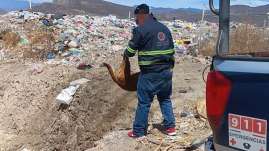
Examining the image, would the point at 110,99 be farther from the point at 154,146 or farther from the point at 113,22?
the point at 113,22

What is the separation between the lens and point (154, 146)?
24.3ft

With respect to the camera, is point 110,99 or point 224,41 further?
point 110,99

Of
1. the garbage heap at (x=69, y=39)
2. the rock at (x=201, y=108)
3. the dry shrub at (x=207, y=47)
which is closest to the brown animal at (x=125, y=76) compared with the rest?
the rock at (x=201, y=108)

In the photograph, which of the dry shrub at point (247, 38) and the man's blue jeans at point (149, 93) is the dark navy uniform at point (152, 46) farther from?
the dry shrub at point (247, 38)

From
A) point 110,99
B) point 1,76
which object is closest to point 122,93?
point 110,99

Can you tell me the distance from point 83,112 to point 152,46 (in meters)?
3.20

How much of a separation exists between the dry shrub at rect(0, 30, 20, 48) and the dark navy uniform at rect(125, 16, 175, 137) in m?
10.6

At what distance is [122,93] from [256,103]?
6.89 metres

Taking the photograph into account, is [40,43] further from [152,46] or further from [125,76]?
[152,46]

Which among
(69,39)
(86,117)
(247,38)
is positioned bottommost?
(86,117)

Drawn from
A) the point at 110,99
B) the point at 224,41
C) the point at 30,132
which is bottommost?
the point at 30,132

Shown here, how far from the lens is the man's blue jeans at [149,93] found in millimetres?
7438

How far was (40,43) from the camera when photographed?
1695 centimetres

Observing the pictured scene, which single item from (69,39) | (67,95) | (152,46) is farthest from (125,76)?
(69,39)
